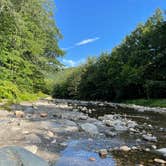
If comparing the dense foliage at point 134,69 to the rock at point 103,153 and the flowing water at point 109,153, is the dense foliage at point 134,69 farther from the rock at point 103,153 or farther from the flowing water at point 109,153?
the rock at point 103,153

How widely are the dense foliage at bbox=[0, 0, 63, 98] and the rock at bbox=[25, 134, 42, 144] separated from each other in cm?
1072

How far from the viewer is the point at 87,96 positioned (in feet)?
195

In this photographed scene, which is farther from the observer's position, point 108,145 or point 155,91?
point 155,91

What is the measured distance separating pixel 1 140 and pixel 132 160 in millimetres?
3369

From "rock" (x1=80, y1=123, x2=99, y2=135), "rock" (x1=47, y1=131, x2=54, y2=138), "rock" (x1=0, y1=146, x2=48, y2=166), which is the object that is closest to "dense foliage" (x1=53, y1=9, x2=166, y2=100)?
"rock" (x1=80, y1=123, x2=99, y2=135)

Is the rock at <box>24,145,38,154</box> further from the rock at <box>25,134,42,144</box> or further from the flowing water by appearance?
the rock at <box>25,134,42,144</box>

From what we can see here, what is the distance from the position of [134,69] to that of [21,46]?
20450mm

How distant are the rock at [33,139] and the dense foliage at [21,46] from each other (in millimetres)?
10725

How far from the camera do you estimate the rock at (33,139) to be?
24.9 ft

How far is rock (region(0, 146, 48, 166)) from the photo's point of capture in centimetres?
414

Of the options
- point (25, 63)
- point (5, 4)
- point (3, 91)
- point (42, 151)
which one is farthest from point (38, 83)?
point (42, 151)

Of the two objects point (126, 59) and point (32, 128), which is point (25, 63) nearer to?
point (32, 128)

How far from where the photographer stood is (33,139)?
775cm

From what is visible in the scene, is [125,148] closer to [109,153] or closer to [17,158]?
[109,153]
